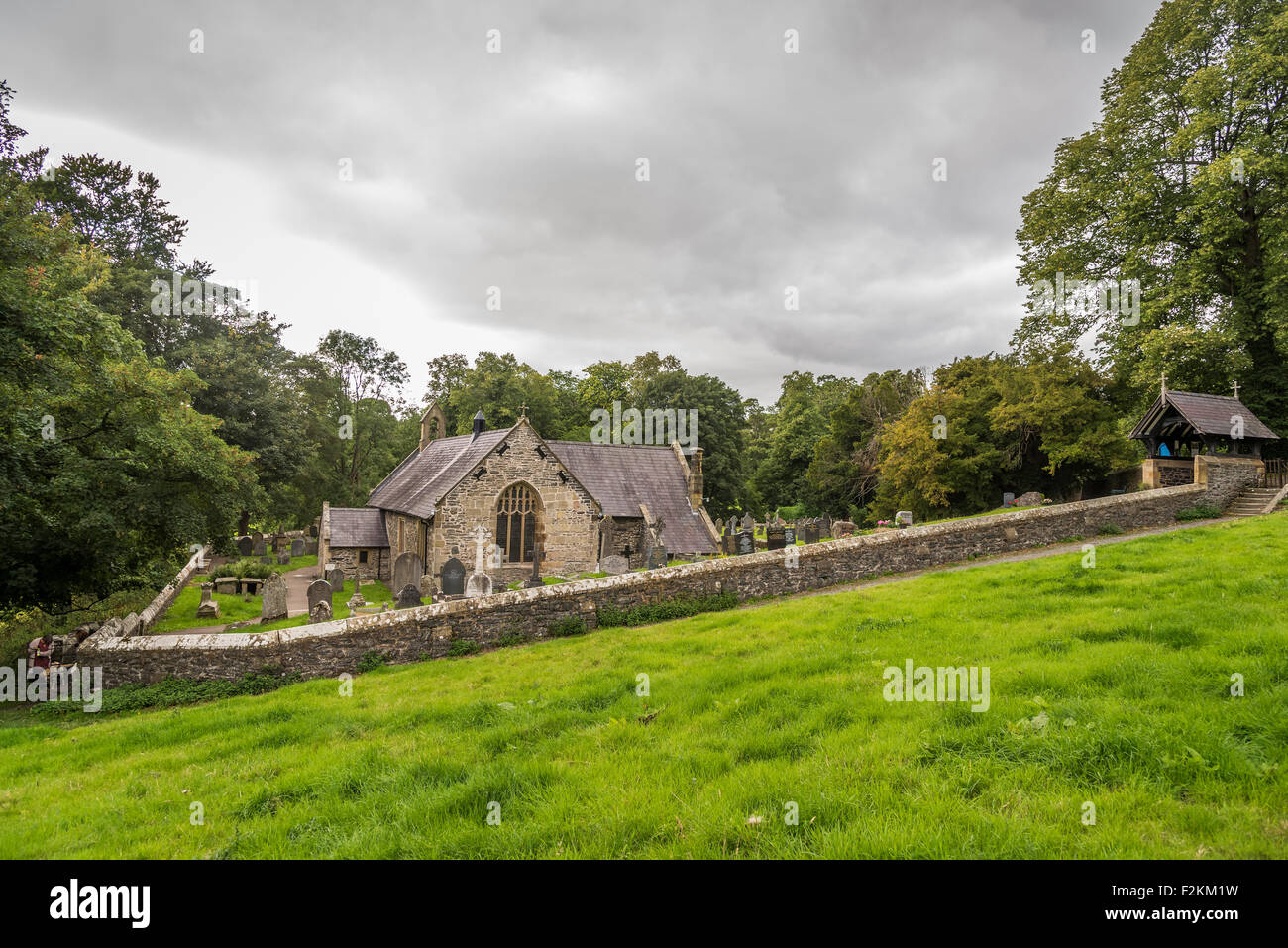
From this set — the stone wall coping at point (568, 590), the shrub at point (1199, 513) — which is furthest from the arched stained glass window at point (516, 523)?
the shrub at point (1199, 513)

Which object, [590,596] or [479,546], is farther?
[479,546]

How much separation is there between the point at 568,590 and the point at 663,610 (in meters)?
2.19

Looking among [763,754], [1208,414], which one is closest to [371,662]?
[763,754]

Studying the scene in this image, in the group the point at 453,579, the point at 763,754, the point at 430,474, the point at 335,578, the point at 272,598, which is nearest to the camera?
the point at 763,754

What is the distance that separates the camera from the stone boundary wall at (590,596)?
34.9 feet

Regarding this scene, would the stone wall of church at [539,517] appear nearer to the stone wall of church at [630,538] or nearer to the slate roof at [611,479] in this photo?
the slate roof at [611,479]

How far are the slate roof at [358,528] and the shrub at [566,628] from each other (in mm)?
17616

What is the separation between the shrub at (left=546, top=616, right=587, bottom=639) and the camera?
12836 mm

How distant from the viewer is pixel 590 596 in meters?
13.3

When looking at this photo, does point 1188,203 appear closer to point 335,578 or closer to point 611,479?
point 611,479

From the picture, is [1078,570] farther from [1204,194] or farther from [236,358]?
[236,358]

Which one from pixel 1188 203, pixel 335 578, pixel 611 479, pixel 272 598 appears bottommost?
pixel 335 578
